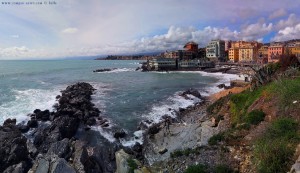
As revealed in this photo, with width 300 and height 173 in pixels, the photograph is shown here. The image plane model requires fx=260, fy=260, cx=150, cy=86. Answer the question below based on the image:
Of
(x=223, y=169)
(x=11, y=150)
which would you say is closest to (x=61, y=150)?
(x=11, y=150)

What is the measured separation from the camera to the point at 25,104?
42438 mm

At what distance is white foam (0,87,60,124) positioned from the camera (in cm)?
3545

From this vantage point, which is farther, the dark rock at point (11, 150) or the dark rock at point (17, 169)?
the dark rock at point (11, 150)

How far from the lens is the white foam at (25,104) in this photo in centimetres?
3545

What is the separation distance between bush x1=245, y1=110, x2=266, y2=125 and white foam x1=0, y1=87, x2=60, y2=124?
1082 inches

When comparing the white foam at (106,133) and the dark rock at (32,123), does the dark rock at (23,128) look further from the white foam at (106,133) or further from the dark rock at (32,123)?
the white foam at (106,133)

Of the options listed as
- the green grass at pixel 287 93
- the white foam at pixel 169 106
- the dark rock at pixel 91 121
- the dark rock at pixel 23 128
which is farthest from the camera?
the white foam at pixel 169 106

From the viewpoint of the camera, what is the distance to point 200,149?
55.7 ft

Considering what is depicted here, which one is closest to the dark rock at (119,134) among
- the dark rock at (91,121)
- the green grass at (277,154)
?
the dark rock at (91,121)

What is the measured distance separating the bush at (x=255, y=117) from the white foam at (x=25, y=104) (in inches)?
1082

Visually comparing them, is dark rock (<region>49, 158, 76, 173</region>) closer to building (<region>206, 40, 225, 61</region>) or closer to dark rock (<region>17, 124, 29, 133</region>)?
dark rock (<region>17, 124, 29, 133</region>)

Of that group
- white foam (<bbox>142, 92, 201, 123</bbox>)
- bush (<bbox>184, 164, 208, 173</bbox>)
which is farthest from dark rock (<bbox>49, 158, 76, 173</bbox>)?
white foam (<bbox>142, 92, 201, 123</bbox>)

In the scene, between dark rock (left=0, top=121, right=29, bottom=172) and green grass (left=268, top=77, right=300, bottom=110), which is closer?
green grass (left=268, top=77, right=300, bottom=110)

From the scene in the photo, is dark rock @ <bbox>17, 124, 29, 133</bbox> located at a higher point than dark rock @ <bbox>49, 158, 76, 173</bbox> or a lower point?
lower
